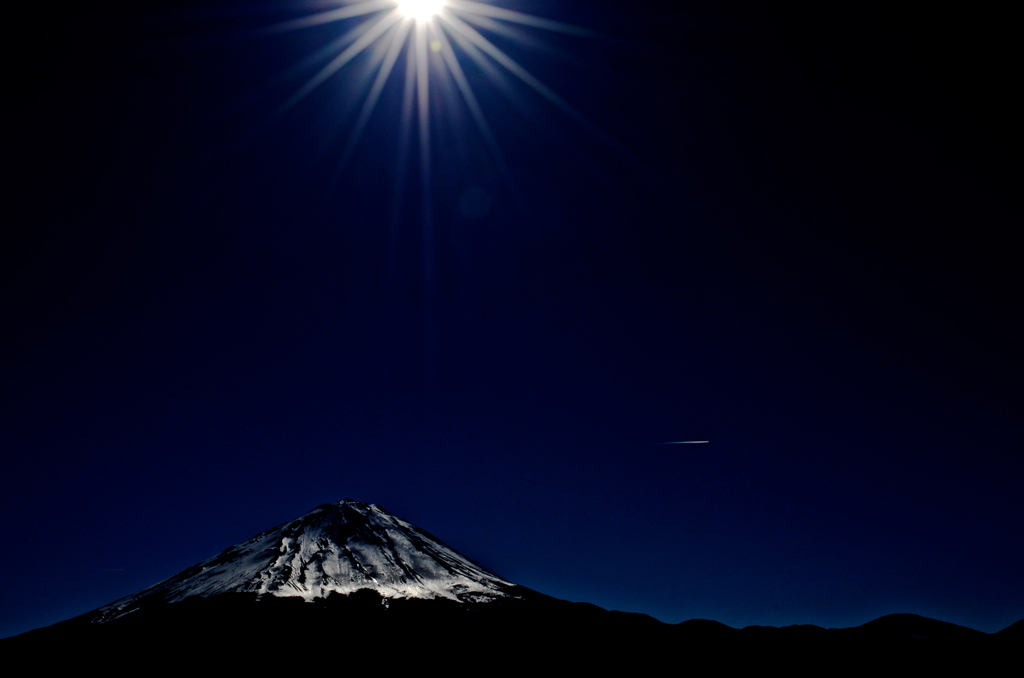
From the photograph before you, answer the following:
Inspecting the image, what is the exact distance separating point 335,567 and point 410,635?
32908mm

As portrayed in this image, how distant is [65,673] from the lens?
5706cm

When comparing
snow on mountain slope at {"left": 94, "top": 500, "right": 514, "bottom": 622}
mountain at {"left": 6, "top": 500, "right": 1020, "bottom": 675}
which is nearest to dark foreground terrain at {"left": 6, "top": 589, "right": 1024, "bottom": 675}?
mountain at {"left": 6, "top": 500, "right": 1020, "bottom": 675}

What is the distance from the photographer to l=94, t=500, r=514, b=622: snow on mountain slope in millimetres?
82062

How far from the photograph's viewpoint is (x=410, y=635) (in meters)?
65.1

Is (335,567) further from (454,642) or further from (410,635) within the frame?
(454,642)

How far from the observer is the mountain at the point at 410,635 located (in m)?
60.0

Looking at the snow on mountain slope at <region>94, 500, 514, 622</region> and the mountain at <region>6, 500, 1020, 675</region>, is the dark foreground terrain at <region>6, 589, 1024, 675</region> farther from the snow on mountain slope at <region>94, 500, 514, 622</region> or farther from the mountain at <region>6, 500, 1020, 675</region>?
the snow on mountain slope at <region>94, 500, 514, 622</region>

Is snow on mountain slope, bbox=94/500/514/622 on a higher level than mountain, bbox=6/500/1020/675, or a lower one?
higher

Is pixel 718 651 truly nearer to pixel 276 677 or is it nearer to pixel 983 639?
pixel 983 639

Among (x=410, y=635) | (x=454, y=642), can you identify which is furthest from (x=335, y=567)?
(x=454, y=642)

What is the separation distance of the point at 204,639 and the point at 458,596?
38083mm

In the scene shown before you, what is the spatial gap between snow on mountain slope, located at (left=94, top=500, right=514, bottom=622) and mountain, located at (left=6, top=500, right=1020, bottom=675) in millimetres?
528

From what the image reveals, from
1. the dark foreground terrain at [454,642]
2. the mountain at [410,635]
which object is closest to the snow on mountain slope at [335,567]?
the mountain at [410,635]

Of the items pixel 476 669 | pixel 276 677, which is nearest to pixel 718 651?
pixel 476 669
